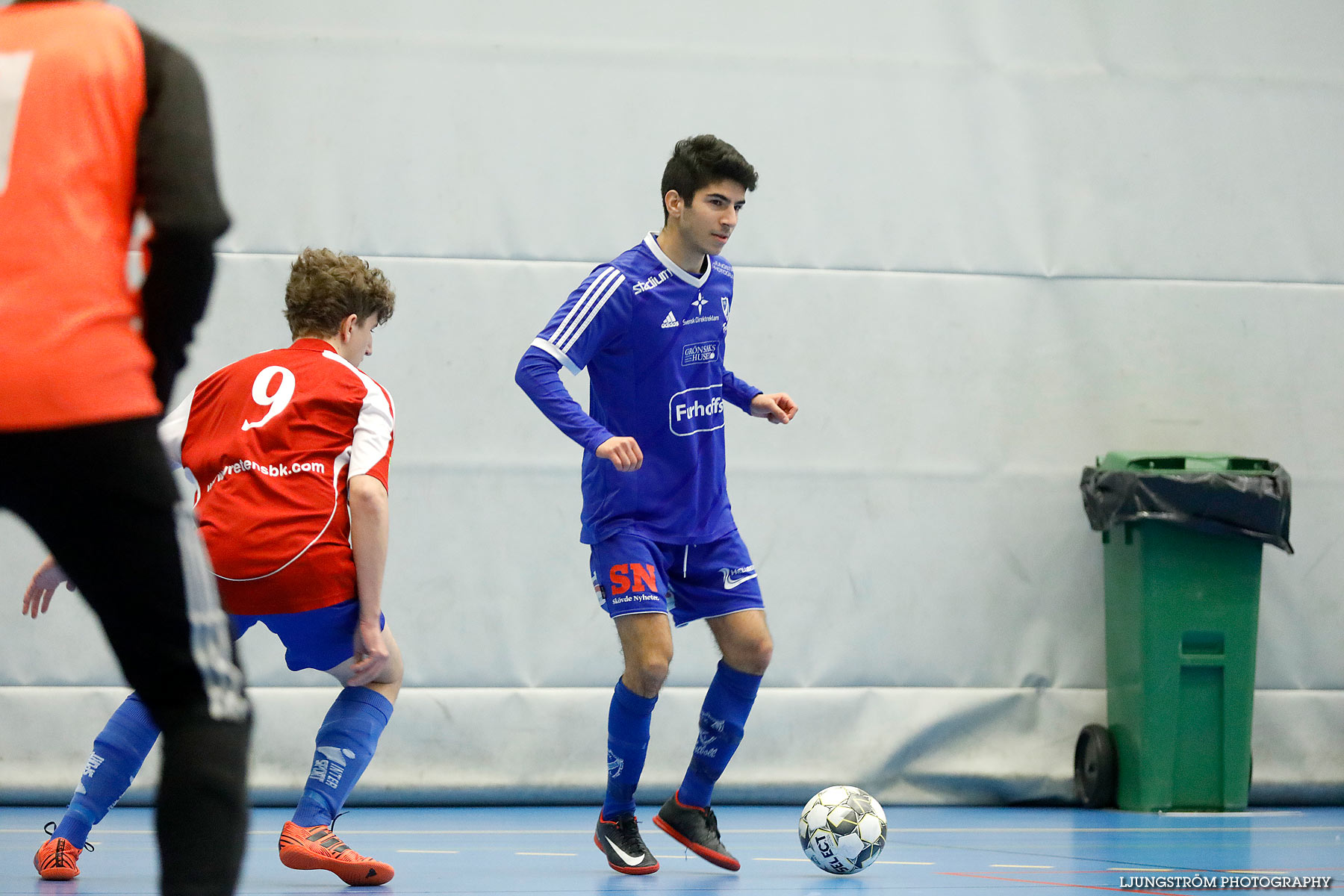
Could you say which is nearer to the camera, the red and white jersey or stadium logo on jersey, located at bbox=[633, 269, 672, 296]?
the red and white jersey

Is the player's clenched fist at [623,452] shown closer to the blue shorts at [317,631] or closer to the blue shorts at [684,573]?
the blue shorts at [684,573]

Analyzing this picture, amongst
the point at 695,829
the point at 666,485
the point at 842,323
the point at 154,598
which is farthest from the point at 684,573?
the point at 154,598

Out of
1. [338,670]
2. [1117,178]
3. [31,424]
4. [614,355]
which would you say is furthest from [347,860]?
[1117,178]

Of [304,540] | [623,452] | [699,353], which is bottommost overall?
[304,540]

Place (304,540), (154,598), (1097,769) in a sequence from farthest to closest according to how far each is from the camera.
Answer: (1097,769)
(304,540)
(154,598)

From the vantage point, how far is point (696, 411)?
414 centimetres

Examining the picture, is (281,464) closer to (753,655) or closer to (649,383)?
Result: (649,383)

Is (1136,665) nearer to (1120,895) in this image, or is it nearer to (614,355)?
(1120,895)

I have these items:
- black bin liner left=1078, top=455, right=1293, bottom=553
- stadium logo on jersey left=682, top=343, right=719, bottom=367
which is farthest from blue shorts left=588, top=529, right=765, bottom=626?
black bin liner left=1078, top=455, right=1293, bottom=553

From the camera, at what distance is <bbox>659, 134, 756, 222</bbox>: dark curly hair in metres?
4.09

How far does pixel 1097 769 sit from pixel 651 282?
323 centimetres

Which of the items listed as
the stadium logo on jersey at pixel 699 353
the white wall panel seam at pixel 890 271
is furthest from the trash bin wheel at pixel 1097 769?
the stadium logo on jersey at pixel 699 353

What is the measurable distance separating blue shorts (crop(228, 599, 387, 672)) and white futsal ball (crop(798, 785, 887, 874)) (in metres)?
1.34

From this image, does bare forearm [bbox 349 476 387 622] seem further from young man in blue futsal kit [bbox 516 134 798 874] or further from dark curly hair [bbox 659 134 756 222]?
dark curly hair [bbox 659 134 756 222]
